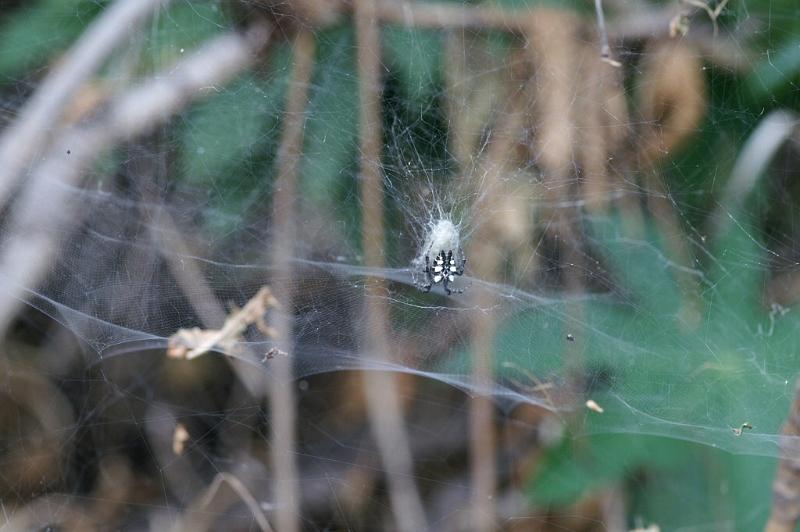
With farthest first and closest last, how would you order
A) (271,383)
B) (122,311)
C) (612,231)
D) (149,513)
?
(149,513)
(271,383)
(612,231)
(122,311)

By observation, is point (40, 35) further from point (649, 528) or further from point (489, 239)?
point (649, 528)

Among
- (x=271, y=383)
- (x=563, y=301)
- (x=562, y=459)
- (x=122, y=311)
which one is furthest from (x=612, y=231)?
(x=122, y=311)

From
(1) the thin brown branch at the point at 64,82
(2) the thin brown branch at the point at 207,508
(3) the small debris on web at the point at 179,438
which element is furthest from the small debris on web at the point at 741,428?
(1) the thin brown branch at the point at 64,82

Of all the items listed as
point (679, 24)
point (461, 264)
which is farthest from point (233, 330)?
point (679, 24)

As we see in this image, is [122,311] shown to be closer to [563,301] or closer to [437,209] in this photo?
[437,209]

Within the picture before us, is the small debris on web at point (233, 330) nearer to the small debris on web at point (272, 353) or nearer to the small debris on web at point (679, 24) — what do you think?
the small debris on web at point (272, 353)

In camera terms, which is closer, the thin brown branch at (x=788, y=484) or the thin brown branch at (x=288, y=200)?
the thin brown branch at (x=788, y=484)

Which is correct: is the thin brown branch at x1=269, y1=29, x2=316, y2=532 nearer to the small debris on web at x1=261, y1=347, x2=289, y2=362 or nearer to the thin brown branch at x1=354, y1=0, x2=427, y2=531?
the small debris on web at x1=261, y1=347, x2=289, y2=362
